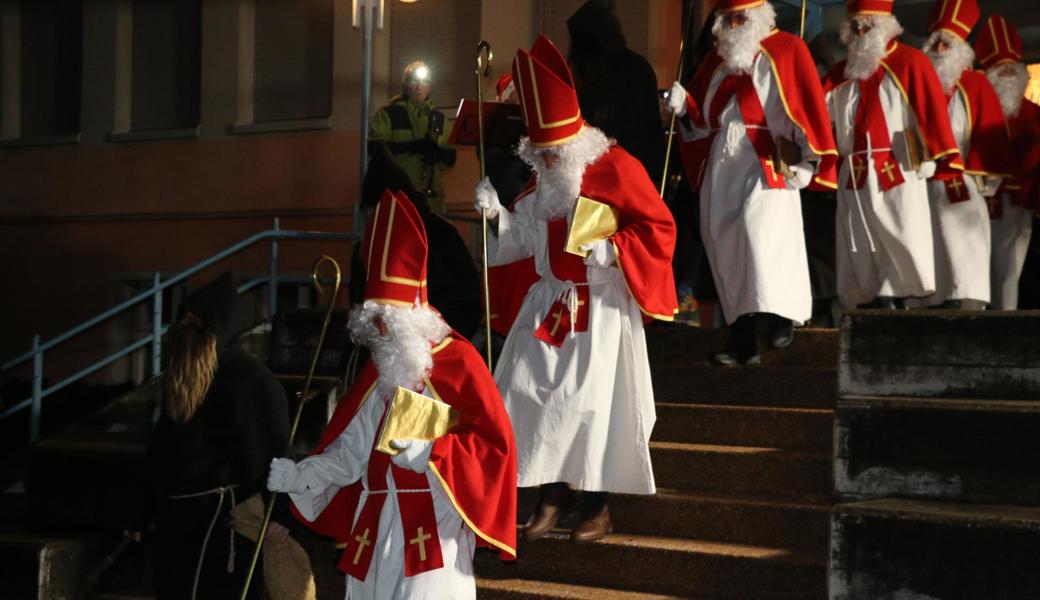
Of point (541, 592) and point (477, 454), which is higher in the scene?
point (477, 454)

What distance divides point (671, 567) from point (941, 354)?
1.54m

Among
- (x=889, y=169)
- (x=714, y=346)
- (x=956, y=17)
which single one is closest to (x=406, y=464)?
(x=714, y=346)

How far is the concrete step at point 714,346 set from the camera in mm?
8133

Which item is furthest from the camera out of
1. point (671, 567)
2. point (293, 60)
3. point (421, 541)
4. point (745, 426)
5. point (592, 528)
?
point (293, 60)

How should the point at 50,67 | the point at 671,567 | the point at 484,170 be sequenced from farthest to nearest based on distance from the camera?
the point at 50,67 → the point at 484,170 → the point at 671,567

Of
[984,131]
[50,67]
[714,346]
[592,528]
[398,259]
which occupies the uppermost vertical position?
[50,67]

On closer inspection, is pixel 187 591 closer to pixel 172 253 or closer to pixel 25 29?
pixel 172 253

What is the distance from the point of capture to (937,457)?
6379mm

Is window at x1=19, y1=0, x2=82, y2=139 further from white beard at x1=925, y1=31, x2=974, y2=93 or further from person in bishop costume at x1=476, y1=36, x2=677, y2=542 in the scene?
person in bishop costume at x1=476, y1=36, x2=677, y2=542

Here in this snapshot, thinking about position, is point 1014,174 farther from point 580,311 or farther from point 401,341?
point 401,341

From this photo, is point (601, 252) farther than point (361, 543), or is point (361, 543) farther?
point (601, 252)

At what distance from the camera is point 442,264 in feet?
25.5

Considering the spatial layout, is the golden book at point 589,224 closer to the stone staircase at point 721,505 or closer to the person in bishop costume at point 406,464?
the person in bishop costume at point 406,464

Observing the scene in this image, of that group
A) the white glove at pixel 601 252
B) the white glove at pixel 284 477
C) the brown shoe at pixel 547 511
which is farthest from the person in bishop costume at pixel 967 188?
the white glove at pixel 284 477
